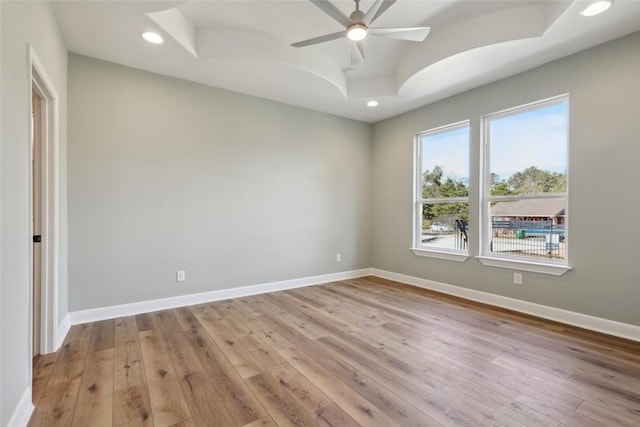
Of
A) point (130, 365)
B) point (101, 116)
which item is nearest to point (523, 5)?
point (101, 116)

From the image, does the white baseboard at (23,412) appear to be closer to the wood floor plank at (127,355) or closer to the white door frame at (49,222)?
the wood floor plank at (127,355)

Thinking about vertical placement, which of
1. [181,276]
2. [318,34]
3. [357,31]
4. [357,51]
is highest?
[318,34]

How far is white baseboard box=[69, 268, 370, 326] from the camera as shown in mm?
3039

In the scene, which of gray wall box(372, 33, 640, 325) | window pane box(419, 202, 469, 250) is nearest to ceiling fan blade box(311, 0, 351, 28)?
→ gray wall box(372, 33, 640, 325)

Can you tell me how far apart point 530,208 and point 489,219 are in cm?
48

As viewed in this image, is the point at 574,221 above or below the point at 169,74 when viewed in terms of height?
below

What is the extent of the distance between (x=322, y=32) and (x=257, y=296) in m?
3.24

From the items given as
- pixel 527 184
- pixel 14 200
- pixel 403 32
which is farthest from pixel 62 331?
pixel 527 184

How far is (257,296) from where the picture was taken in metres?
3.97

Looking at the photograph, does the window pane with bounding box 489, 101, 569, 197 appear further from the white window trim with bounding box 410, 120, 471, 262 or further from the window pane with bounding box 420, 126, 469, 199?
the white window trim with bounding box 410, 120, 471, 262

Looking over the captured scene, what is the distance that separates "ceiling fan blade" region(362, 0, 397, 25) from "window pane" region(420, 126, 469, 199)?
8.02 feet

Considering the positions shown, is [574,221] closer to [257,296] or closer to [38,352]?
[257,296]

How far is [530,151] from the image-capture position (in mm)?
3373

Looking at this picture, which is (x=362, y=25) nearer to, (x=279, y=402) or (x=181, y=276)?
(x=279, y=402)
